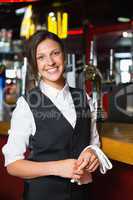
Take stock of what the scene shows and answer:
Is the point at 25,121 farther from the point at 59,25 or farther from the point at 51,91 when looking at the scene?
the point at 59,25

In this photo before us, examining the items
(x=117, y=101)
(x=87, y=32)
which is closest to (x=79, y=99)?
(x=117, y=101)

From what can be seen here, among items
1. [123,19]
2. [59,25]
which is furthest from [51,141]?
[123,19]

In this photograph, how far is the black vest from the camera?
57.4 inches

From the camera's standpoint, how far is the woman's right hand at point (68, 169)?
1359mm

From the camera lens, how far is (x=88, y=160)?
4.48 feet

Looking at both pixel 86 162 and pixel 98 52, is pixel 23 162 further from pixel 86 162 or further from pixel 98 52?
pixel 98 52

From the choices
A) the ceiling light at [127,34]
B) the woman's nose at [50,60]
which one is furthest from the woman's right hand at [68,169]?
the ceiling light at [127,34]

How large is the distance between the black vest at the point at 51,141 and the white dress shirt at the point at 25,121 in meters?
0.02

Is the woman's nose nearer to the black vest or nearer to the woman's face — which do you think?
the woman's face

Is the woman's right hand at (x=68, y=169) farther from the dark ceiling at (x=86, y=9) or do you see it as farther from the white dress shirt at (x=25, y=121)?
the dark ceiling at (x=86, y=9)

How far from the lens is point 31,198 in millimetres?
1507

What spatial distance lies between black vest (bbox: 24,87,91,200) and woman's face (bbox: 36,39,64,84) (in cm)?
8

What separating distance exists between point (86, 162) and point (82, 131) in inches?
7.0

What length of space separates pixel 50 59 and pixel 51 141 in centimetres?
29
